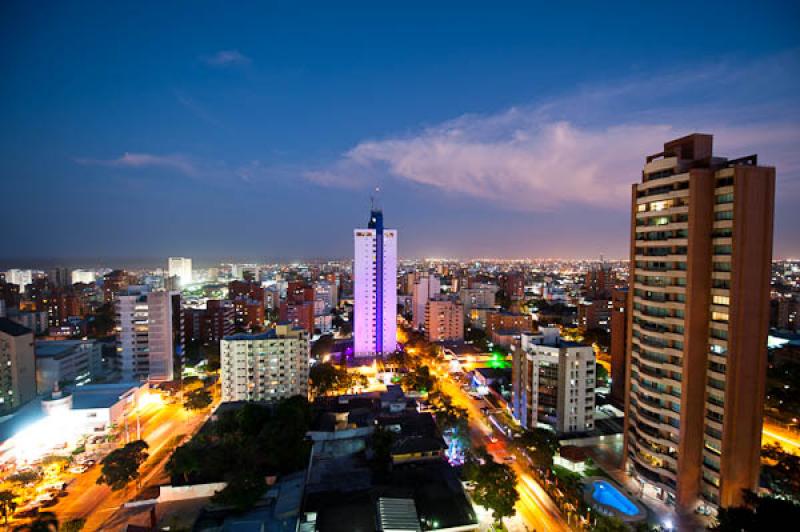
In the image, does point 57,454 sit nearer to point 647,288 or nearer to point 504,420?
point 504,420

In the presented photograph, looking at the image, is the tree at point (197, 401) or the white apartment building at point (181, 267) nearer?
the tree at point (197, 401)

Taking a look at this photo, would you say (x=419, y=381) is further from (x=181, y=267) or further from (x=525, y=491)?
(x=181, y=267)

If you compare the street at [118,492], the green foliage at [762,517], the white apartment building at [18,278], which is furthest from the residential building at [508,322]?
the white apartment building at [18,278]

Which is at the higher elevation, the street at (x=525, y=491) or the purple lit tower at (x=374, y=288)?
the purple lit tower at (x=374, y=288)

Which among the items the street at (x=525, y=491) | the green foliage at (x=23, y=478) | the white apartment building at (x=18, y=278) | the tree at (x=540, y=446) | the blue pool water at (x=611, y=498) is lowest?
the street at (x=525, y=491)

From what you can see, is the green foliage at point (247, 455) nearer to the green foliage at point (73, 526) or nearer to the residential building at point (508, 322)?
the green foliage at point (73, 526)

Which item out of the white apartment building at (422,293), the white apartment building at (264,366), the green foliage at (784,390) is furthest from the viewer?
the white apartment building at (422,293)

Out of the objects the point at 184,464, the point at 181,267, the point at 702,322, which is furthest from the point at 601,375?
the point at 181,267
